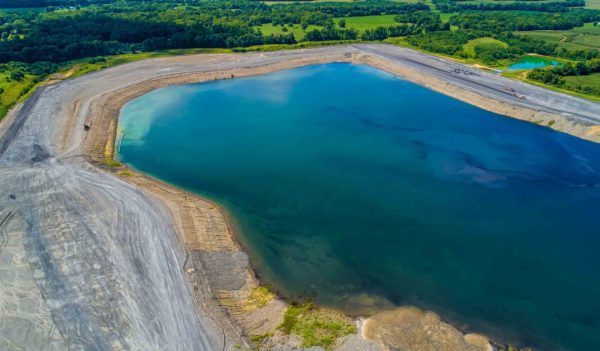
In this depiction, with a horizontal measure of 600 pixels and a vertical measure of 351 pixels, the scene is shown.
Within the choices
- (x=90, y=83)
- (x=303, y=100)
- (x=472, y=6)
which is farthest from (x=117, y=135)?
(x=472, y=6)

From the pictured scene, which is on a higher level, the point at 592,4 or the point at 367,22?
the point at 592,4

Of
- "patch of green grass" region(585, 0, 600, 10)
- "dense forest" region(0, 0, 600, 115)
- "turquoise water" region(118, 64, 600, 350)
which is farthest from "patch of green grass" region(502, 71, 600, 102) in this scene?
"patch of green grass" region(585, 0, 600, 10)

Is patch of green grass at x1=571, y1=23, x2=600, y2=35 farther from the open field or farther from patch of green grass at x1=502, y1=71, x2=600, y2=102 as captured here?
patch of green grass at x1=502, y1=71, x2=600, y2=102

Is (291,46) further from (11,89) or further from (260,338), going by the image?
(260,338)

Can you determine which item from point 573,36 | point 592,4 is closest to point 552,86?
point 573,36

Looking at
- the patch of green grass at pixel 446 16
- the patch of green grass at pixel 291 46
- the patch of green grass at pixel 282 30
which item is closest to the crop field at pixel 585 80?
the patch of green grass at pixel 291 46

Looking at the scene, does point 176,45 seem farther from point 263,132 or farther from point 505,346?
point 505,346
